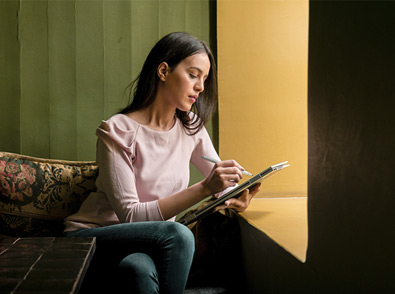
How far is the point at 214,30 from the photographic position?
85.7 inches

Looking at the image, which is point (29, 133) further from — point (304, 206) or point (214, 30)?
point (304, 206)

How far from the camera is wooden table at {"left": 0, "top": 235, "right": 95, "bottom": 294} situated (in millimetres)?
724

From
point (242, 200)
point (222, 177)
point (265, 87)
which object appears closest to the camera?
point (222, 177)

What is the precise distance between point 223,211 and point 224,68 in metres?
0.77

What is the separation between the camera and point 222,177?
1312 millimetres

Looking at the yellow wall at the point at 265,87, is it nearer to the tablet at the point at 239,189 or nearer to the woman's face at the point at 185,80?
the woman's face at the point at 185,80

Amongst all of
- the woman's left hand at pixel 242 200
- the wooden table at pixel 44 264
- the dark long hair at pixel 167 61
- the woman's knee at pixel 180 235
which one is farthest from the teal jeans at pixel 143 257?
the dark long hair at pixel 167 61

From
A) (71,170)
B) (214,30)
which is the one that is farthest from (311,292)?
(214,30)

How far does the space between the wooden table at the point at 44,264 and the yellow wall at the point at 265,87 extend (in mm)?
1228

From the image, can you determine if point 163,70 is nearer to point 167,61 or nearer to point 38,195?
point 167,61

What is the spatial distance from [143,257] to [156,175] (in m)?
0.35

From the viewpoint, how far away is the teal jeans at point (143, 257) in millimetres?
1153

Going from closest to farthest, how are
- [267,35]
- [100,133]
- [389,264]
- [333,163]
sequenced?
1. [389,264]
2. [333,163]
3. [100,133]
4. [267,35]

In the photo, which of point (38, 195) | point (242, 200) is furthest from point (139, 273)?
point (38, 195)
